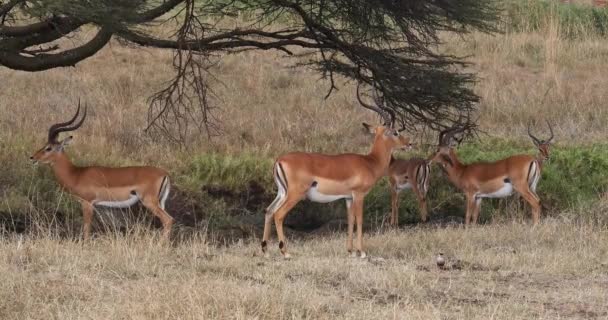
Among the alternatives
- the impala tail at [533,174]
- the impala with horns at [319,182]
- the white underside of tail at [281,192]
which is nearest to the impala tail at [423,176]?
the impala tail at [533,174]

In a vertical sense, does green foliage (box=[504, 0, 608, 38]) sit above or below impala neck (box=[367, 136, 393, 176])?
above

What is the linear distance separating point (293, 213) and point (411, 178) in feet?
5.26

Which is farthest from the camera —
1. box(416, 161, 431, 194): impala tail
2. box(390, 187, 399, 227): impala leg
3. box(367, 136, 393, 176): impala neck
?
box(416, 161, 431, 194): impala tail

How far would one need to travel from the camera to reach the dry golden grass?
20.4 ft

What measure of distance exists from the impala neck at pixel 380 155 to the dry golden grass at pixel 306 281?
29.6 inches

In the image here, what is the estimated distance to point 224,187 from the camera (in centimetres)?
1355

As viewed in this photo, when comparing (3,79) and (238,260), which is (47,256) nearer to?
(238,260)

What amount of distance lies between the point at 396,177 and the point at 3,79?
341 inches

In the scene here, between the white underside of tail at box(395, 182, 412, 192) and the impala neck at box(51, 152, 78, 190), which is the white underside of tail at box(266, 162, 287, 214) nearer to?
the impala neck at box(51, 152, 78, 190)

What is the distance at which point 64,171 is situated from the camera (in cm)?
1146

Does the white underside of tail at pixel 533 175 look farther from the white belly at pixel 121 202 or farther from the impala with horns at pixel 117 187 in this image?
the white belly at pixel 121 202

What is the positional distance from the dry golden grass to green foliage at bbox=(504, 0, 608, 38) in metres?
16.4

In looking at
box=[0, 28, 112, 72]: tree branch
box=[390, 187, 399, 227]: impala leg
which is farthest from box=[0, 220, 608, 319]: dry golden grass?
box=[0, 28, 112, 72]: tree branch

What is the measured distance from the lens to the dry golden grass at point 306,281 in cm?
622
